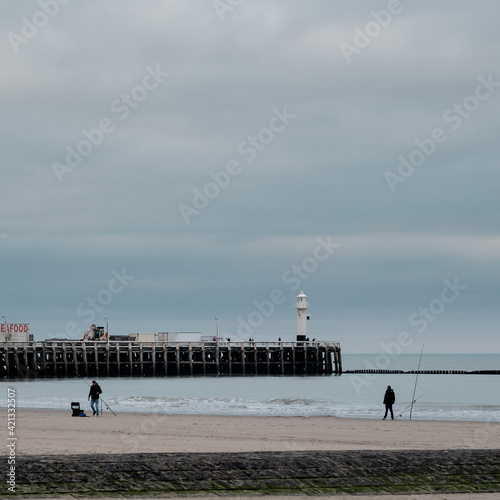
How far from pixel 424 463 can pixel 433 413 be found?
91.6ft

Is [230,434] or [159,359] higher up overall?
[159,359]

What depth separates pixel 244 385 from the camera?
7488 cm

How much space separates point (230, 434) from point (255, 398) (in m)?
30.0

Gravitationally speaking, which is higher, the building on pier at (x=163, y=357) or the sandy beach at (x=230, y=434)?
the building on pier at (x=163, y=357)

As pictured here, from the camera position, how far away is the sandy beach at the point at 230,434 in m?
21.0

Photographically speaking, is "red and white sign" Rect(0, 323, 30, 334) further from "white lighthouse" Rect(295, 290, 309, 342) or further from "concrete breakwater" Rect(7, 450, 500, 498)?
"concrete breakwater" Rect(7, 450, 500, 498)

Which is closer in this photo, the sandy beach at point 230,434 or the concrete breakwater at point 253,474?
the concrete breakwater at point 253,474

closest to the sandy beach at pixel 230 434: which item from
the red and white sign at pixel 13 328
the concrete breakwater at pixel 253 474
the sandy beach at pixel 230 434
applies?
the sandy beach at pixel 230 434

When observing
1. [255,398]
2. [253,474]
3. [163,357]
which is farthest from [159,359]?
[253,474]

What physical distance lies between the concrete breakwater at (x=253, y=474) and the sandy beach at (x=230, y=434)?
233 inches

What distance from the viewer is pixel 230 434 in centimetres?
2595

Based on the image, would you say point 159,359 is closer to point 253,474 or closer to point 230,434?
point 230,434

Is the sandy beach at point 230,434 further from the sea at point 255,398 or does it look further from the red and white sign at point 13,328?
the red and white sign at point 13,328

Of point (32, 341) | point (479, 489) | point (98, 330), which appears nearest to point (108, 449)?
point (479, 489)
